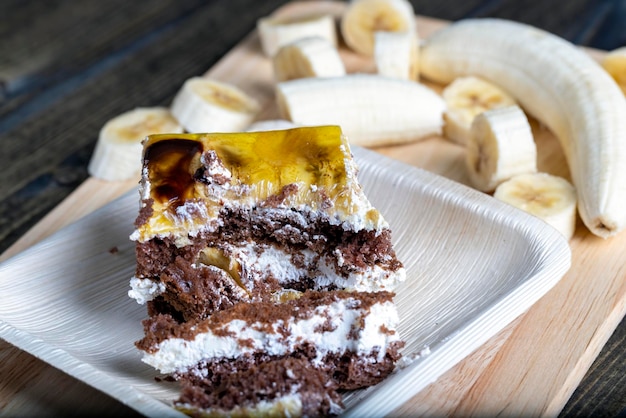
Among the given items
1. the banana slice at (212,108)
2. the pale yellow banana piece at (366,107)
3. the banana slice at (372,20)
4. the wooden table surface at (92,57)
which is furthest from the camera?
the banana slice at (372,20)

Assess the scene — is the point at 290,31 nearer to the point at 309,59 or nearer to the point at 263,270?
the point at 309,59

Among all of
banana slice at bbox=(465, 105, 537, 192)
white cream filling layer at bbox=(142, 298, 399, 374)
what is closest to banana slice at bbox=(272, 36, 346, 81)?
banana slice at bbox=(465, 105, 537, 192)

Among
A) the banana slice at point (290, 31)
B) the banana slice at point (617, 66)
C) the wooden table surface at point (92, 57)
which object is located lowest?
the wooden table surface at point (92, 57)

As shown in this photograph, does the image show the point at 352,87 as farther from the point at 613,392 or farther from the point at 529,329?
the point at 613,392

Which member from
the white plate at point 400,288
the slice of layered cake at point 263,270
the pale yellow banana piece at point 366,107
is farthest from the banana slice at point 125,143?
the slice of layered cake at point 263,270

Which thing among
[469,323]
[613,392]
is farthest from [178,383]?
[613,392]

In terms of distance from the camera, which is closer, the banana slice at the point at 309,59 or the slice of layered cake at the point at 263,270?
the slice of layered cake at the point at 263,270

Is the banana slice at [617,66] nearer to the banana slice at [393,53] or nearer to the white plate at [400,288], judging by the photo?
the banana slice at [393,53]
